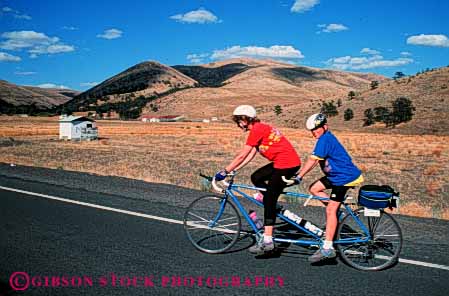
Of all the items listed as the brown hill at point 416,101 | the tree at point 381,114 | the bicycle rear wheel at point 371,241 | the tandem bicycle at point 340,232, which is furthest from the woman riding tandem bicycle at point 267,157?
the tree at point 381,114

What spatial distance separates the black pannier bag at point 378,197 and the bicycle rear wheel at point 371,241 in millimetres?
180

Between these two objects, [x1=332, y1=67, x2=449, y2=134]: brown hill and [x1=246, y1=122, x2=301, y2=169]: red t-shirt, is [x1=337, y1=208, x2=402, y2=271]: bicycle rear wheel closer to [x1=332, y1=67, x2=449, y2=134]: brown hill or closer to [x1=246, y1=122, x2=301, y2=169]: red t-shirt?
[x1=246, y1=122, x2=301, y2=169]: red t-shirt

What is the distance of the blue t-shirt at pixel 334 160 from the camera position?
18.5ft

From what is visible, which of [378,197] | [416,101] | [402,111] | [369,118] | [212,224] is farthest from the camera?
[416,101]

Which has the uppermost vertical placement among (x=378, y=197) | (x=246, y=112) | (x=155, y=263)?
(x=246, y=112)

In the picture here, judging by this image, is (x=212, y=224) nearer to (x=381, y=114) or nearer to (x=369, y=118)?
(x=381, y=114)

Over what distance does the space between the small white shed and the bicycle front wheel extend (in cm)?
4102

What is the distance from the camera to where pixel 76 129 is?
45.6 m

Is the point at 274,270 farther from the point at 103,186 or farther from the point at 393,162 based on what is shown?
the point at 393,162

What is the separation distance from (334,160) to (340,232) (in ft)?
2.97

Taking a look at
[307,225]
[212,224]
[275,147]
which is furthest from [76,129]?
[307,225]

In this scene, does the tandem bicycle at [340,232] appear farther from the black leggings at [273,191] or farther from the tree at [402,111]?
the tree at [402,111]

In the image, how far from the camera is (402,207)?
1084 centimetres

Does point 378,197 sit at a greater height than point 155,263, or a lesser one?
greater
